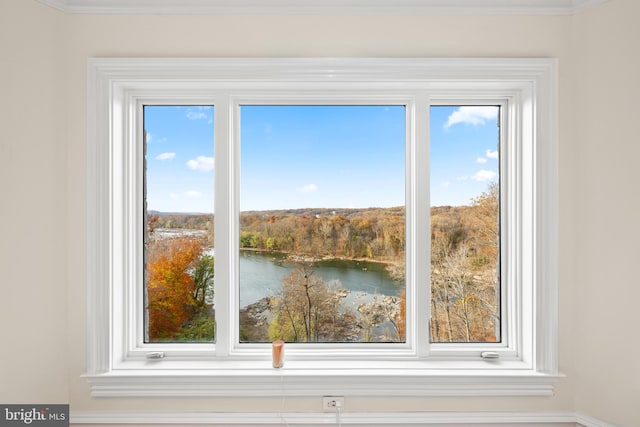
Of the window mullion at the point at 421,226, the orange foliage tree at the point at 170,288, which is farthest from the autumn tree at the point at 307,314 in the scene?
the orange foliage tree at the point at 170,288

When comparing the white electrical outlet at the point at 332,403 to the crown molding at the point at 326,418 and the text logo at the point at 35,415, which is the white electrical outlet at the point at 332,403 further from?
the text logo at the point at 35,415

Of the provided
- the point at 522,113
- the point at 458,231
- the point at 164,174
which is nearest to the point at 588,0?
the point at 522,113

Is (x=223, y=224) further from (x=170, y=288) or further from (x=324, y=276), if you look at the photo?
(x=324, y=276)

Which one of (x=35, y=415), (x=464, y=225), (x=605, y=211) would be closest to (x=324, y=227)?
(x=464, y=225)

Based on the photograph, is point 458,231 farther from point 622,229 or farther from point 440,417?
point 440,417

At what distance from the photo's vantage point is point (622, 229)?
5.02 ft

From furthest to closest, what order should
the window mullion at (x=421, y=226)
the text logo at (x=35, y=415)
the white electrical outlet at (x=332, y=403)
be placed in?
the window mullion at (x=421, y=226)
the white electrical outlet at (x=332, y=403)
the text logo at (x=35, y=415)

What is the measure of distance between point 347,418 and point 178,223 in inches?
48.3

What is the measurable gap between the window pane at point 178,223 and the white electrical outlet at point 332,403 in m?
0.64

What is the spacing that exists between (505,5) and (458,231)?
1.05 m

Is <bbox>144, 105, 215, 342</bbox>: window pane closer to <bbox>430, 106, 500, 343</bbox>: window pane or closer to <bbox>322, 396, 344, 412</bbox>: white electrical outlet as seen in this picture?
<bbox>322, 396, 344, 412</bbox>: white electrical outlet

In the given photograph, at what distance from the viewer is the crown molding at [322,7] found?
5.38ft

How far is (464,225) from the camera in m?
1.84

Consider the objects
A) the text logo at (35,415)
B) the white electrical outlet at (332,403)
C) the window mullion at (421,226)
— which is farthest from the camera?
the window mullion at (421,226)
